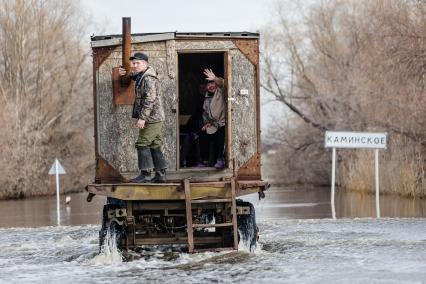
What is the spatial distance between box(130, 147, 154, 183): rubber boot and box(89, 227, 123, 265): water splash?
0.87 metres

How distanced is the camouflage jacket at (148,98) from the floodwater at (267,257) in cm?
205

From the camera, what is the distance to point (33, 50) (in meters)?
47.1

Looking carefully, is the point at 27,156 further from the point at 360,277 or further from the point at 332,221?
the point at 360,277

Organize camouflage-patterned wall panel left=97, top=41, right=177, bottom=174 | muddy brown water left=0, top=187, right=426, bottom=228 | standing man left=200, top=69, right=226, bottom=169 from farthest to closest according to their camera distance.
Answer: muddy brown water left=0, top=187, right=426, bottom=228 → standing man left=200, top=69, right=226, bottom=169 → camouflage-patterned wall panel left=97, top=41, right=177, bottom=174

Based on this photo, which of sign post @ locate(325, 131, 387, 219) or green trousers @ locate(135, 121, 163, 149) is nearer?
green trousers @ locate(135, 121, 163, 149)

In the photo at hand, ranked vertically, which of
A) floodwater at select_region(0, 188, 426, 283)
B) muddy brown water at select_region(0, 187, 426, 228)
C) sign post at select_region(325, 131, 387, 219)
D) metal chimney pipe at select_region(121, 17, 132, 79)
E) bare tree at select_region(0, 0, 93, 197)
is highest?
bare tree at select_region(0, 0, 93, 197)

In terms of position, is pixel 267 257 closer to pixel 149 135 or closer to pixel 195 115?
pixel 149 135

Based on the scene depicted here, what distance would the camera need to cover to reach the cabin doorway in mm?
14906

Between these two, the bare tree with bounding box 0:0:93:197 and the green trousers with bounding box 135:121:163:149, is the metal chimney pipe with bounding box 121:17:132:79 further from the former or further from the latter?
the bare tree with bounding box 0:0:93:197

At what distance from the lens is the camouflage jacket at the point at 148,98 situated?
43.3ft

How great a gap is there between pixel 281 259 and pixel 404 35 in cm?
1602

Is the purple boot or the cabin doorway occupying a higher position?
the cabin doorway

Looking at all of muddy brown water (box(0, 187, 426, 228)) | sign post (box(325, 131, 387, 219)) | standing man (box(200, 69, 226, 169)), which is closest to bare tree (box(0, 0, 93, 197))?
muddy brown water (box(0, 187, 426, 228))

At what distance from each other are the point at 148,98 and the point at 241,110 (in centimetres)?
168
